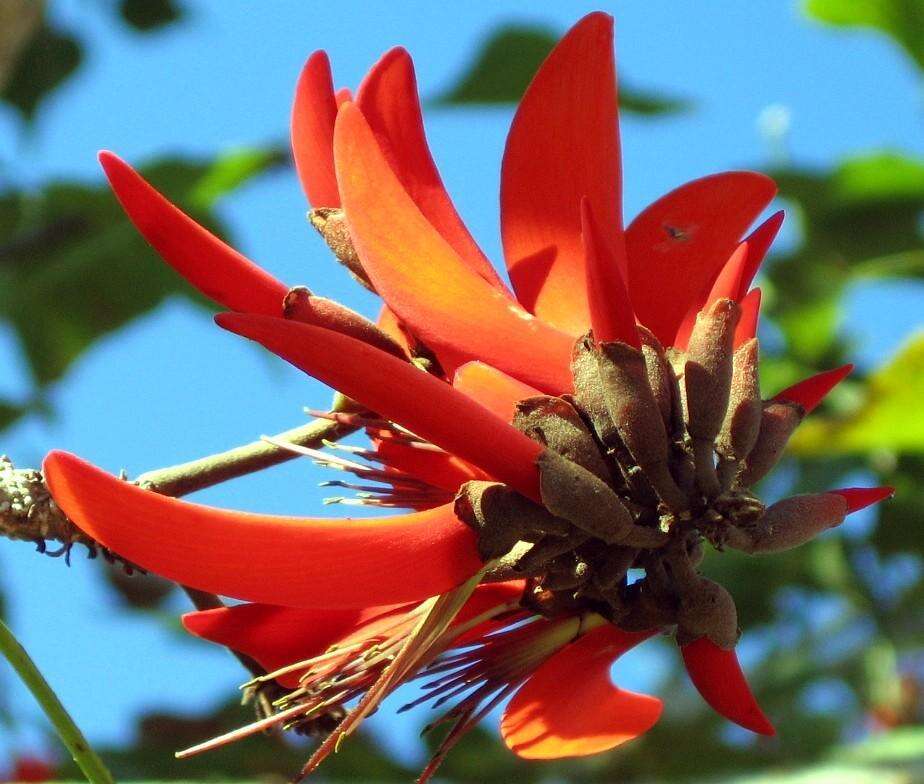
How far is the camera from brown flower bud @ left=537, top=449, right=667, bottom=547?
0.66 metres

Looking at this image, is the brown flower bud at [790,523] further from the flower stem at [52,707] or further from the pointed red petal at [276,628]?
the flower stem at [52,707]

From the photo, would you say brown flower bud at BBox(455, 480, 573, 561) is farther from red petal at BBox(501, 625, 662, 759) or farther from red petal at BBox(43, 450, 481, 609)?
red petal at BBox(501, 625, 662, 759)

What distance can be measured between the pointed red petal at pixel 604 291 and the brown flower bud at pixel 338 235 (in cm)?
15

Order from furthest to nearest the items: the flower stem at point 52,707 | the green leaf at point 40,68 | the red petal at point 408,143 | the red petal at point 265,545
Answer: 1. the green leaf at point 40,68
2. the red petal at point 408,143
3. the flower stem at point 52,707
4. the red petal at point 265,545

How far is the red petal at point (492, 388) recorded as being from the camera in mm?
723

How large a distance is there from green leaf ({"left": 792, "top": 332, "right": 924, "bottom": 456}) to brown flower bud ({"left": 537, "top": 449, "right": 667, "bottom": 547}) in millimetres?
1451

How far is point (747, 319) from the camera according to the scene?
31.4 inches

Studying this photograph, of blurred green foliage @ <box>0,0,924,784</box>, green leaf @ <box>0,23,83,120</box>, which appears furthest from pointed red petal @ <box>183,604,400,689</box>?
green leaf @ <box>0,23,83,120</box>

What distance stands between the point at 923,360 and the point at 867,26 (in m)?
0.90

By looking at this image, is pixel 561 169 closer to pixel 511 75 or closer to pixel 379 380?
pixel 379 380

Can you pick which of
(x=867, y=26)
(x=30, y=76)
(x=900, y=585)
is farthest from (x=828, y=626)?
(x=30, y=76)

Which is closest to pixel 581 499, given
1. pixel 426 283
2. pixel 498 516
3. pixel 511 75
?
pixel 498 516

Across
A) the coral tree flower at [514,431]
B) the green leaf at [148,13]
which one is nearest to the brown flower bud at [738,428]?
the coral tree flower at [514,431]

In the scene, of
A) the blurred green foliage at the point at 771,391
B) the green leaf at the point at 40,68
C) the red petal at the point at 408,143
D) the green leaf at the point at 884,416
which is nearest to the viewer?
the red petal at the point at 408,143
